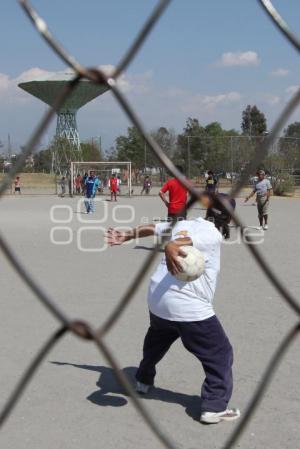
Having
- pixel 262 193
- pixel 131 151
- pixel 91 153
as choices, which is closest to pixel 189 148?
pixel 131 151

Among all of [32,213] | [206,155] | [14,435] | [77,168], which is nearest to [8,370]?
[14,435]

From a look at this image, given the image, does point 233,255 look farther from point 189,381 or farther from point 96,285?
point 189,381

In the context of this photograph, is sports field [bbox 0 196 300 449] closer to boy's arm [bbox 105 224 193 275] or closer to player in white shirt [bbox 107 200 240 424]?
player in white shirt [bbox 107 200 240 424]

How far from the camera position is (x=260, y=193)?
1250 centimetres

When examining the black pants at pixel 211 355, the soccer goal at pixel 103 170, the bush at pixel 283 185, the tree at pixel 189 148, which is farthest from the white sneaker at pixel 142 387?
the soccer goal at pixel 103 170

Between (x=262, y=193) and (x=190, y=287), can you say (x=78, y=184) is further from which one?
(x=190, y=287)

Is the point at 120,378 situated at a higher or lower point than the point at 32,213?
higher

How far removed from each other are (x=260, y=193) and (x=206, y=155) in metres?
16.4

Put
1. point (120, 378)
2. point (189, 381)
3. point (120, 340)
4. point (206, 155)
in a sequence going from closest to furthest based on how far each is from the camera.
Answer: point (120, 378) < point (189, 381) < point (120, 340) < point (206, 155)

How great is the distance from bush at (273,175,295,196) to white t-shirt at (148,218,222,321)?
81.9ft

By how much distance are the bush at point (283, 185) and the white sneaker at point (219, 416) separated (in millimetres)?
25140

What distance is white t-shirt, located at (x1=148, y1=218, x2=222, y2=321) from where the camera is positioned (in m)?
3.37

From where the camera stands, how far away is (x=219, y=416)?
3.31m

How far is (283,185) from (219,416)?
25219 mm
